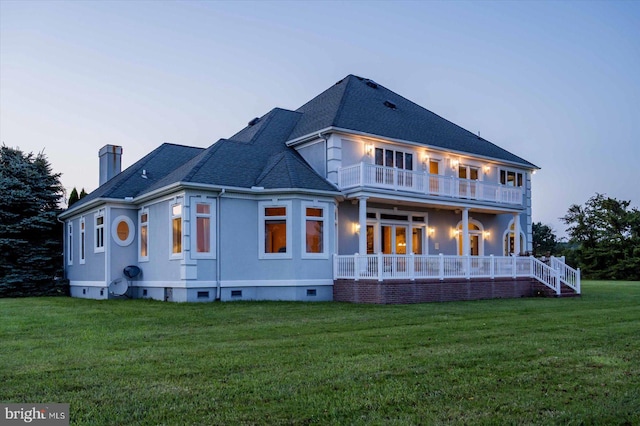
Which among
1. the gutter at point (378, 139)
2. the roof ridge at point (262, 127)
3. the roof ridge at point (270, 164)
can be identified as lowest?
the roof ridge at point (270, 164)

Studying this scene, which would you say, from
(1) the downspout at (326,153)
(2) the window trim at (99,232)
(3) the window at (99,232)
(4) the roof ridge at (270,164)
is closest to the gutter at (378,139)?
(1) the downspout at (326,153)

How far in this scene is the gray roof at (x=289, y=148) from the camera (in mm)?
18188

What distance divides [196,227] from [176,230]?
1054 millimetres

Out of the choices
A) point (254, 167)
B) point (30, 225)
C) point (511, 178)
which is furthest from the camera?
point (511, 178)

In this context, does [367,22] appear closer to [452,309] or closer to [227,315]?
[452,309]

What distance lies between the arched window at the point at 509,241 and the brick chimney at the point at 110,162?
18386 mm

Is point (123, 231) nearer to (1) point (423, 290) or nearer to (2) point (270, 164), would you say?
(2) point (270, 164)

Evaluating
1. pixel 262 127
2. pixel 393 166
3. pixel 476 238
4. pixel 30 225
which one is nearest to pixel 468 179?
pixel 476 238

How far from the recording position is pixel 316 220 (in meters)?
18.3

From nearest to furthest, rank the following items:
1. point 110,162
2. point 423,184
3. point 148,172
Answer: point 423,184 → point 148,172 → point 110,162

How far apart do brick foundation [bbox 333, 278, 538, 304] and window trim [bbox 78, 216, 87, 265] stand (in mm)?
11124

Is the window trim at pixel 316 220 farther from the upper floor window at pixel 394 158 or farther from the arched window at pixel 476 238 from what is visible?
the arched window at pixel 476 238

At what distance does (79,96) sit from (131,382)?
21463mm

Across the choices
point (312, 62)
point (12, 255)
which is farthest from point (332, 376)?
point (12, 255)
